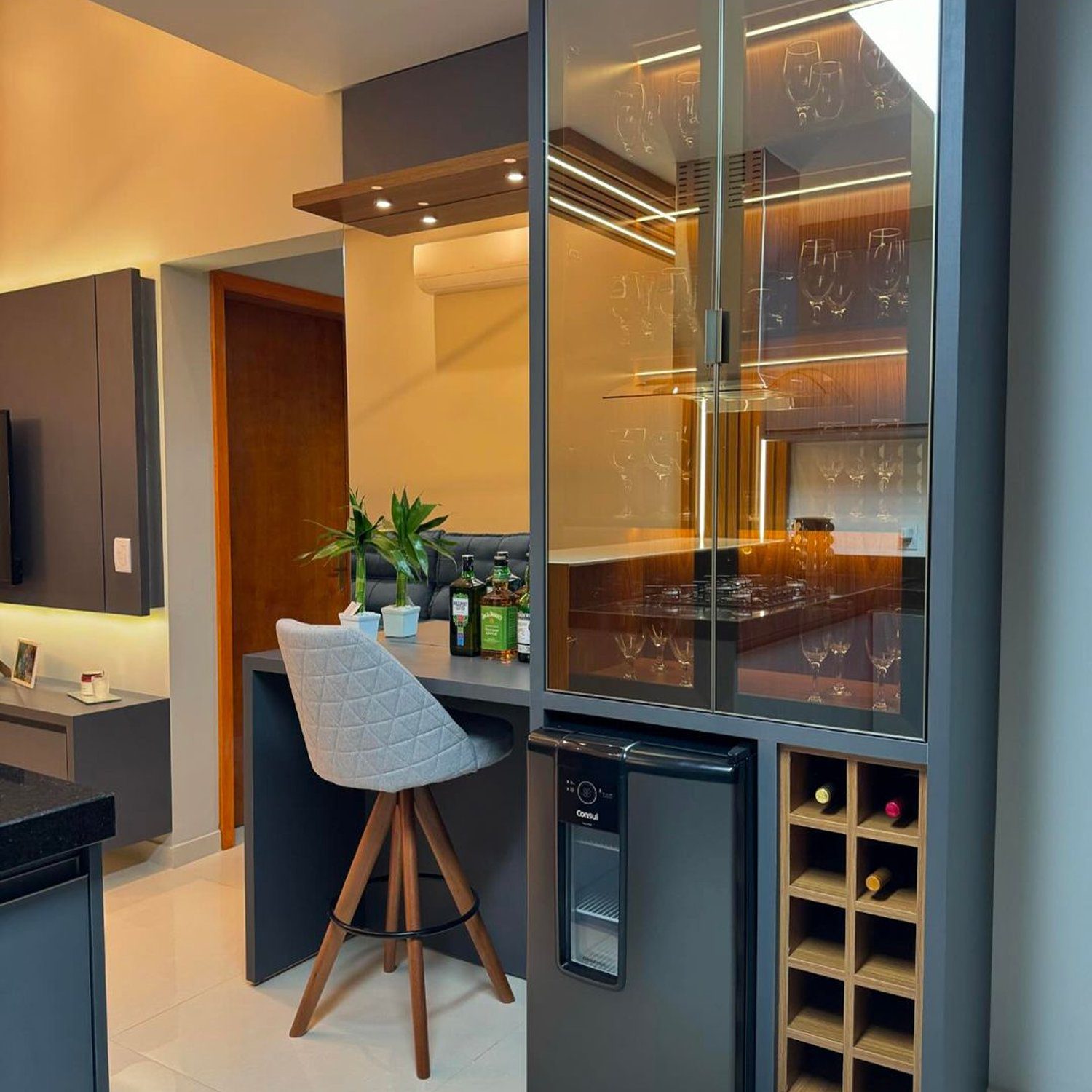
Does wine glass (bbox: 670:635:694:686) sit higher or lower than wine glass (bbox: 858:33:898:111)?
lower

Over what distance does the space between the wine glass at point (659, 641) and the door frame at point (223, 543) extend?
2570mm

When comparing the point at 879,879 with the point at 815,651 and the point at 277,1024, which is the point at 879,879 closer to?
the point at 815,651

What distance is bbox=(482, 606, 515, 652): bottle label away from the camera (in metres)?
2.59

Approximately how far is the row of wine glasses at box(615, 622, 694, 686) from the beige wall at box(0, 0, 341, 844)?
2.11m

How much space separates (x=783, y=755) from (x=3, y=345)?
146 inches

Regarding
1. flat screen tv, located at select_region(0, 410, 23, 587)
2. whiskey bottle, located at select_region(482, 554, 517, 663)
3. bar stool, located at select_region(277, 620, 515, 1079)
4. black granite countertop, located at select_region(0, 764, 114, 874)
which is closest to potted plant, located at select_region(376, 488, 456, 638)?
whiskey bottle, located at select_region(482, 554, 517, 663)

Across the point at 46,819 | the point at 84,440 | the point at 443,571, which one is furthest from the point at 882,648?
the point at 84,440

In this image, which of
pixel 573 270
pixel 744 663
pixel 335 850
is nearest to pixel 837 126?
pixel 573 270

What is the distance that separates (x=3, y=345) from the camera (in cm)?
413

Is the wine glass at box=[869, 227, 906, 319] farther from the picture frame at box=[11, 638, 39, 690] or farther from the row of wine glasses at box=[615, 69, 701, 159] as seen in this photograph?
the picture frame at box=[11, 638, 39, 690]

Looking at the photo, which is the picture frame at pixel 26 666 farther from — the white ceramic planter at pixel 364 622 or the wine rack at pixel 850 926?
the wine rack at pixel 850 926

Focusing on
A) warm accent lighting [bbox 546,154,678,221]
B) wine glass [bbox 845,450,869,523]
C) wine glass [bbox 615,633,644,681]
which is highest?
warm accent lighting [bbox 546,154,678,221]

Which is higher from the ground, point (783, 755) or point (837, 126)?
point (837, 126)

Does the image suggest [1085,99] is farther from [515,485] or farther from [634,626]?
[515,485]
